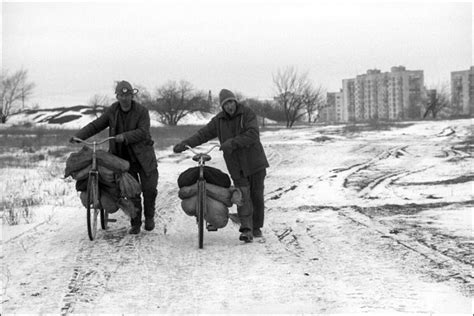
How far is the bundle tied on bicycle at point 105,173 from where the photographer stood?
6.84 meters

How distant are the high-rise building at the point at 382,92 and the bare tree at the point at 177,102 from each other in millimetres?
49620

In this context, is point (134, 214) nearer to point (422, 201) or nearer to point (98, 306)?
point (98, 306)

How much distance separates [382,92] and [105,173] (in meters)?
127

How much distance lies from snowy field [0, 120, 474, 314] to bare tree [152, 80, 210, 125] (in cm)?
6519

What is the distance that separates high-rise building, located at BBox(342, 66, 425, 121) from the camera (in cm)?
12481

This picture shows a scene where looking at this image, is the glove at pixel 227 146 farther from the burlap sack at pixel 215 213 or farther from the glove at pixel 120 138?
the glove at pixel 120 138

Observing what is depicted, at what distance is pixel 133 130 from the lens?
6.97 m

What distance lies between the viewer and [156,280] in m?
5.12

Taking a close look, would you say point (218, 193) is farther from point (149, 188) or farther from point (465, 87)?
point (465, 87)

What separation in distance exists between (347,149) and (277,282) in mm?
15369

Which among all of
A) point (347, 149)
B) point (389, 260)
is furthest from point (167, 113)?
point (389, 260)

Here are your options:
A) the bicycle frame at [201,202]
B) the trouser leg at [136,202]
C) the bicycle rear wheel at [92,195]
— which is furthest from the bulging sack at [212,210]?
the bicycle rear wheel at [92,195]

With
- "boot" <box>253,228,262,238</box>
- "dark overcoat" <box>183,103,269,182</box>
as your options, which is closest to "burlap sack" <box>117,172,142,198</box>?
"dark overcoat" <box>183,103,269,182</box>

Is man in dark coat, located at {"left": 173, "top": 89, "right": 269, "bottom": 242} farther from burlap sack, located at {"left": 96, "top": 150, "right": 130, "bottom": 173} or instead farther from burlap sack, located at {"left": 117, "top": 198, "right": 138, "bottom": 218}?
burlap sack, located at {"left": 117, "top": 198, "right": 138, "bottom": 218}
